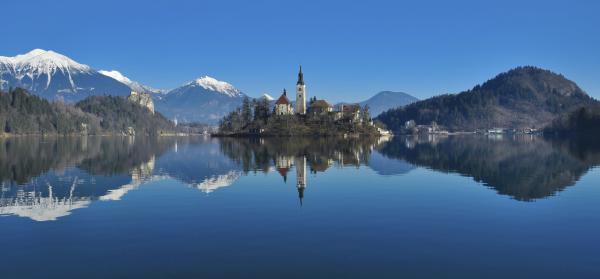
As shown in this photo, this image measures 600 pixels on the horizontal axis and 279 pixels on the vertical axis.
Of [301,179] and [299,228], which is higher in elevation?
[301,179]

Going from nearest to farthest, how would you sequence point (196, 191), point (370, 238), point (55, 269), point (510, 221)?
point (55, 269) < point (370, 238) < point (510, 221) < point (196, 191)

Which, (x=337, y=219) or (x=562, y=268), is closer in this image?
(x=562, y=268)

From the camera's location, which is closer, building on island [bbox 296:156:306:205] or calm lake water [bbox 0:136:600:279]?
calm lake water [bbox 0:136:600:279]

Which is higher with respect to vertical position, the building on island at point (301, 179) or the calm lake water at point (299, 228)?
the building on island at point (301, 179)

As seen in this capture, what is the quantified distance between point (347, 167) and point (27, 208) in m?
40.1

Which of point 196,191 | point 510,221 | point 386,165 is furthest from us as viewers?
point 386,165

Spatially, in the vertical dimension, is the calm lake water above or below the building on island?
below

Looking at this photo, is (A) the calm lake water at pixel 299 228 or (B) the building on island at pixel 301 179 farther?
(B) the building on island at pixel 301 179

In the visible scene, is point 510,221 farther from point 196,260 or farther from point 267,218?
point 196,260

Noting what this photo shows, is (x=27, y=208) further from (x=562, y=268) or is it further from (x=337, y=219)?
(x=562, y=268)

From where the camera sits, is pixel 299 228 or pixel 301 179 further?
pixel 301 179

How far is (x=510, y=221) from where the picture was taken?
27734 millimetres

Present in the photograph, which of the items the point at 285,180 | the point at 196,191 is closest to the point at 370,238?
the point at 196,191

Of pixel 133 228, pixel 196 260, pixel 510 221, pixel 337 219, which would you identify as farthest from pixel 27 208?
pixel 510 221
